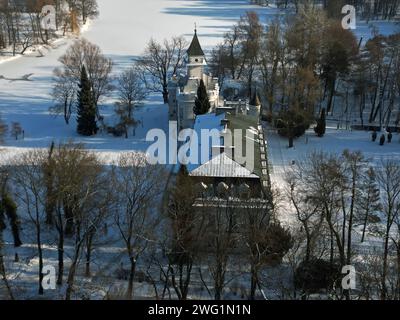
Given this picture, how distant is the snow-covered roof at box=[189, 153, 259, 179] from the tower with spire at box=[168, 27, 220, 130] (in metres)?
12.3

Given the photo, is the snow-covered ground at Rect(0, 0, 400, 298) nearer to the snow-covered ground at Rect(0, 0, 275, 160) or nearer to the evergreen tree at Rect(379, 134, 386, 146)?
the snow-covered ground at Rect(0, 0, 275, 160)

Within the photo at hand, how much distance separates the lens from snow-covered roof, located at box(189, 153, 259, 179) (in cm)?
2458

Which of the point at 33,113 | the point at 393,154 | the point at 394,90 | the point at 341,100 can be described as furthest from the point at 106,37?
the point at 393,154

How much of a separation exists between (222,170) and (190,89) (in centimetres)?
1486

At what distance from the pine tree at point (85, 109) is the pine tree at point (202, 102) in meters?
8.85

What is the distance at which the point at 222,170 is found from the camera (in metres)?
24.7

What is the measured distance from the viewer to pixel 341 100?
47688 mm

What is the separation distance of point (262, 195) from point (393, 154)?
1636 cm

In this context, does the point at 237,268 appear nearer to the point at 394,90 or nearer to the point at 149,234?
the point at 149,234

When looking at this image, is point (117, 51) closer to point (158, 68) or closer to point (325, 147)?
point (158, 68)

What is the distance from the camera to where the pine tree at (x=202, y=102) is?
35.8 m

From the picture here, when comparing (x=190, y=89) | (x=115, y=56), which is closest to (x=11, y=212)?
(x=190, y=89)

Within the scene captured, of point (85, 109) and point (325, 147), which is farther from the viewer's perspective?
point (85, 109)

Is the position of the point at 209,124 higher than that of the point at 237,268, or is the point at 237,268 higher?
the point at 209,124
